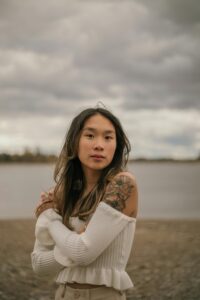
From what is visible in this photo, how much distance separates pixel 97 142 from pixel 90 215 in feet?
1.09

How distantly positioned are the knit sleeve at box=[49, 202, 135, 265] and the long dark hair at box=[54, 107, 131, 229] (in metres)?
0.14

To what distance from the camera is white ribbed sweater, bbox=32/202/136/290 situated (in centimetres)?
206

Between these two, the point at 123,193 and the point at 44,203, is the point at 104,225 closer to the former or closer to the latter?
the point at 123,193

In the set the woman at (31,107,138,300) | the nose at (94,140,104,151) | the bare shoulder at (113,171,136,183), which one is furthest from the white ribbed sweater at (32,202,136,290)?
the nose at (94,140,104,151)

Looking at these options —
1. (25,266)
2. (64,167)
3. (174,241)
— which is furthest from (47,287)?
(64,167)

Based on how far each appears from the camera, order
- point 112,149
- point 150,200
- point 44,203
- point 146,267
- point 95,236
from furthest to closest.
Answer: point 150,200 < point 146,267 < point 44,203 < point 112,149 < point 95,236

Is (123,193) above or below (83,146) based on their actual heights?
below

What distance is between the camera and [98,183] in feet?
7.57

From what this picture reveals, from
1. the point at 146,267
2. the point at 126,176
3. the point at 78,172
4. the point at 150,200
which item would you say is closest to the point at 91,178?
the point at 78,172

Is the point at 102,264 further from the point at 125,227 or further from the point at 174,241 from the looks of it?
the point at 174,241

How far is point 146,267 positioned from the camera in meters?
8.14

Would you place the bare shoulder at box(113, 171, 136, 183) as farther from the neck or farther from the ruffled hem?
the ruffled hem

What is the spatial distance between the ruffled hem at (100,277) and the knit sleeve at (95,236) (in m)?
0.10

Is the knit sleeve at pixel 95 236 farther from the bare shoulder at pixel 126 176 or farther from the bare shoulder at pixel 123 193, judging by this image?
the bare shoulder at pixel 126 176
